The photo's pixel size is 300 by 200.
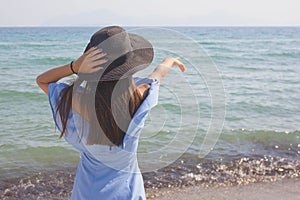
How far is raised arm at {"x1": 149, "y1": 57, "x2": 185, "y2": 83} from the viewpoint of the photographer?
6.35 ft

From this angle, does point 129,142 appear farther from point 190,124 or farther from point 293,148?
point 293,148

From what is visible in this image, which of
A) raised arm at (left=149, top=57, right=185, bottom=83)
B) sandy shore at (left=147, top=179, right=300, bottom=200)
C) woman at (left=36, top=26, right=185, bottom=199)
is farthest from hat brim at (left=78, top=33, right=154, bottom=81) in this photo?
sandy shore at (left=147, top=179, right=300, bottom=200)

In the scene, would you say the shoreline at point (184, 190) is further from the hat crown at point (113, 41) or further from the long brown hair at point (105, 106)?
the hat crown at point (113, 41)

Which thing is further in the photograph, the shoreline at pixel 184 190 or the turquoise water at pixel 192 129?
the shoreline at pixel 184 190

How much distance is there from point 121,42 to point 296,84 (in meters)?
11.4

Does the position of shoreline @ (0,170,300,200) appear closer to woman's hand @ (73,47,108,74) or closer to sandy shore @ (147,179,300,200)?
sandy shore @ (147,179,300,200)

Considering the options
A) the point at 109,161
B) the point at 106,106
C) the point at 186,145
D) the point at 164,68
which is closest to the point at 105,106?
the point at 106,106

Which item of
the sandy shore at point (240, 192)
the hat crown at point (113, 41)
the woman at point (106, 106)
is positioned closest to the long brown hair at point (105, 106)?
the woman at point (106, 106)

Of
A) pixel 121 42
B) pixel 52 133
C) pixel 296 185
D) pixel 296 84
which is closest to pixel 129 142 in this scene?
pixel 121 42

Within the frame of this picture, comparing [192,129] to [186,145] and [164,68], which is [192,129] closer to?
[186,145]

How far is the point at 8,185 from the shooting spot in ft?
14.8

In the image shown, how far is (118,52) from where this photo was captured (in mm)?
1544

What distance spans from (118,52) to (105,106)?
0.74ft

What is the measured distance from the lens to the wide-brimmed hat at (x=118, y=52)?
1531mm
